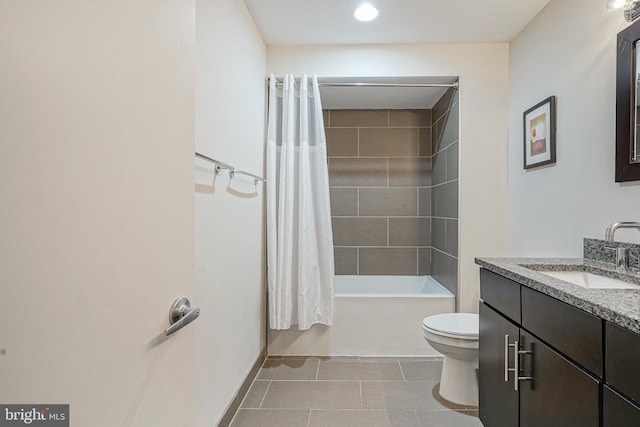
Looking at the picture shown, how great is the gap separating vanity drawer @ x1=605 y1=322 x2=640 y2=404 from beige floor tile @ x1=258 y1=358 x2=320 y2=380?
185cm

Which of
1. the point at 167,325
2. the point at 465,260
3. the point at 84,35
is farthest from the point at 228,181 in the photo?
the point at 465,260

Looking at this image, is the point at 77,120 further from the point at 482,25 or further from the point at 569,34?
the point at 482,25

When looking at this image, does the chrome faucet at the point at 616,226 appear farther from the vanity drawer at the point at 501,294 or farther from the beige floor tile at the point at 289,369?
the beige floor tile at the point at 289,369

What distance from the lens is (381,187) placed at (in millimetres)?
3631

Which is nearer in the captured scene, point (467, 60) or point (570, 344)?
point (570, 344)

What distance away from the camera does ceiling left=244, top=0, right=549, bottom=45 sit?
7.25ft

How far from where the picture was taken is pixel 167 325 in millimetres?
791

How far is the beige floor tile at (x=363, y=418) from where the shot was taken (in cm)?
188

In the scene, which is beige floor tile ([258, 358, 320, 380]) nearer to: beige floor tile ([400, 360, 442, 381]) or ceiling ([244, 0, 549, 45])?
beige floor tile ([400, 360, 442, 381])

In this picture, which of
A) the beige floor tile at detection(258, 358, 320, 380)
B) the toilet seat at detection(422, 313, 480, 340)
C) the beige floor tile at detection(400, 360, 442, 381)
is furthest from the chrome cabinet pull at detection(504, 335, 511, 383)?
the beige floor tile at detection(258, 358, 320, 380)

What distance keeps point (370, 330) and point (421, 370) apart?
0.46 m

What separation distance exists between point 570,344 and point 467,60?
2319 mm

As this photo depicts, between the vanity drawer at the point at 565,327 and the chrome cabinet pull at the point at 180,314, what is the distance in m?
1.07

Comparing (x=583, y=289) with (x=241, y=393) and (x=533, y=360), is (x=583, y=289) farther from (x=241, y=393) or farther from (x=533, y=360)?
(x=241, y=393)
